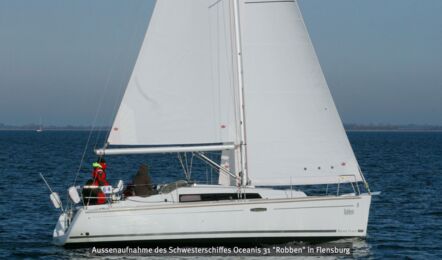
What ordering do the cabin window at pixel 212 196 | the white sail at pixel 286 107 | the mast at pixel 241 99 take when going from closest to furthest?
the cabin window at pixel 212 196 < the mast at pixel 241 99 < the white sail at pixel 286 107

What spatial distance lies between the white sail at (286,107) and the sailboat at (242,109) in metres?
0.02

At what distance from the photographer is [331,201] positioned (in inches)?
860

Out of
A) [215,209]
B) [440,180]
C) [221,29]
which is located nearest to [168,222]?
[215,209]

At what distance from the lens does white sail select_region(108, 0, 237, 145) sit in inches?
880

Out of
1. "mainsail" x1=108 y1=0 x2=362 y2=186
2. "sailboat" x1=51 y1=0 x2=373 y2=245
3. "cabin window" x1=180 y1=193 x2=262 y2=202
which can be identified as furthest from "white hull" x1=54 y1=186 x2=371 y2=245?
"mainsail" x1=108 y1=0 x2=362 y2=186

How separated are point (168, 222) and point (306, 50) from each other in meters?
5.42

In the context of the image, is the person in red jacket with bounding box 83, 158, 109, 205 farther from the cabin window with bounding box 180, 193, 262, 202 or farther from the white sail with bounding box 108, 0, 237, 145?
the cabin window with bounding box 180, 193, 262, 202

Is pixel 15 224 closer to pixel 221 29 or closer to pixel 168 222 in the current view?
pixel 168 222

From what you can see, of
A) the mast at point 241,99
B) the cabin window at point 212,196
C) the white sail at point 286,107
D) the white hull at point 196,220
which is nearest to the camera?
the white hull at point 196,220

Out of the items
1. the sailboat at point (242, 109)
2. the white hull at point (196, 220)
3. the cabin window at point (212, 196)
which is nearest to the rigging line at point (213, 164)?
the sailboat at point (242, 109)

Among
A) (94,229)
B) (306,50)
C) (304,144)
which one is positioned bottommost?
(94,229)

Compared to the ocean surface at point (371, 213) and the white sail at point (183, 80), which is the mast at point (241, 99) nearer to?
the white sail at point (183, 80)

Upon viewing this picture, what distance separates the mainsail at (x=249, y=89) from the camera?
22422mm

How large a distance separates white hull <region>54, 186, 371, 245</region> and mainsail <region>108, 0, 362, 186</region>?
104cm
